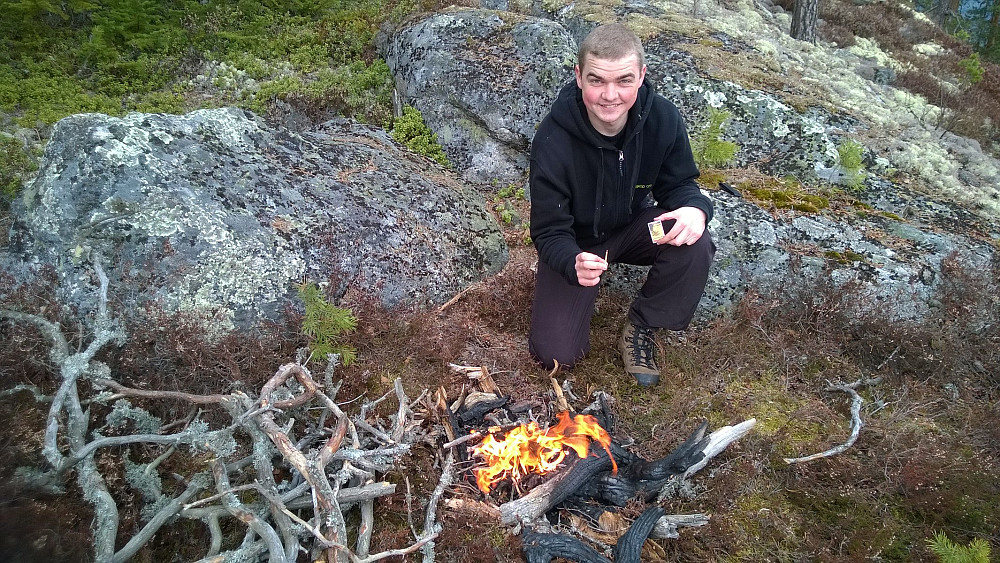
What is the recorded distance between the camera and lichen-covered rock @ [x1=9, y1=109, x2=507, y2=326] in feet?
13.2

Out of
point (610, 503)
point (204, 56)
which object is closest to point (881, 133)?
point (610, 503)

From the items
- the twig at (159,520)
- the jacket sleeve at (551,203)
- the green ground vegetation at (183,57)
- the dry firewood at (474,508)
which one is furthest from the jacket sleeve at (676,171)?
the green ground vegetation at (183,57)

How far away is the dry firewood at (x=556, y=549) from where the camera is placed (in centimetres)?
307

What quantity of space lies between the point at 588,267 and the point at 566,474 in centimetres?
141

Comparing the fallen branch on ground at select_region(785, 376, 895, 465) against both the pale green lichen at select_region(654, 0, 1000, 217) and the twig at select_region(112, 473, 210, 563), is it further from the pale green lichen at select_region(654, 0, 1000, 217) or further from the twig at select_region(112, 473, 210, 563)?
the twig at select_region(112, 473, 210, 563)

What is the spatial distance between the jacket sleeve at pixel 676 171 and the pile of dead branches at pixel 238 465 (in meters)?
2.79

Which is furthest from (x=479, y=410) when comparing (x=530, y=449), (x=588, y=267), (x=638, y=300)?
(x=638, y=300)

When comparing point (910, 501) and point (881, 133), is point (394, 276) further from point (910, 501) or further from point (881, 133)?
point (881, 133)

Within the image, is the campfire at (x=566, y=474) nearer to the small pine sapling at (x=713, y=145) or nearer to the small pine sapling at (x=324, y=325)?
Result: the small pine sapling at (x=324, y=325)

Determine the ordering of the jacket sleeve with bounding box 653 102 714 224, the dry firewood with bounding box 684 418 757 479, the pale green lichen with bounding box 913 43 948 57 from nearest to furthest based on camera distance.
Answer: the dry firewood with bounding box 684 418 757 479 < the jacket sleeve with bounding box 653 102 714 224 < the pale green lichen with bounding box 913 43 948 57

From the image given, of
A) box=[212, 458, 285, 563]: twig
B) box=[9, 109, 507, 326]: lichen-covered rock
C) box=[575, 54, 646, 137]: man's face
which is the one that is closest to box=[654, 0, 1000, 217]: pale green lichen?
box=[575, 54, 646, 137]: man's face

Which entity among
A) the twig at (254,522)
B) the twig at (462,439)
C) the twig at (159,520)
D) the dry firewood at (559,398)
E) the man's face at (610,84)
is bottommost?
the dry firewood at (559,398)

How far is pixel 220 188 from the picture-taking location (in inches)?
178

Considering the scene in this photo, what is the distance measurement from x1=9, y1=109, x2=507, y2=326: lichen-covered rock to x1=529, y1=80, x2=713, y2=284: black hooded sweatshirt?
1.42 metres
